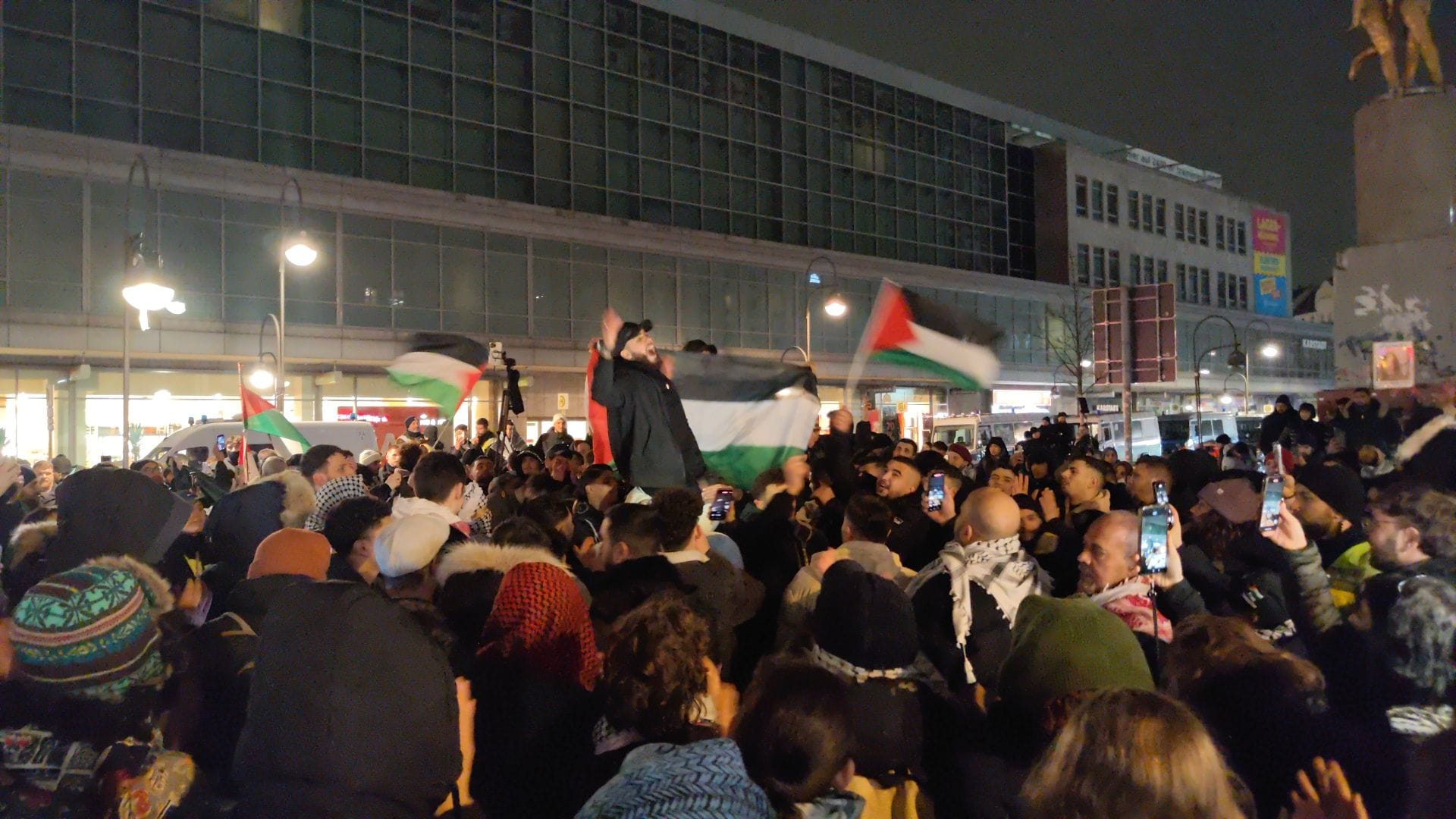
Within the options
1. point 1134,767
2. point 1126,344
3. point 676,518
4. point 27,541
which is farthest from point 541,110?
point 1134,767

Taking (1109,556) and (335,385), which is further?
(335,385)

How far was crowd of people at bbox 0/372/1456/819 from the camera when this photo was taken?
2.68 meters

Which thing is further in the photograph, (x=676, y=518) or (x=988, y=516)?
(x=676, y=518)

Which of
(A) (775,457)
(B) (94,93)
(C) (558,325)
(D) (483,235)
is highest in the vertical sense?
(B) (94,93)

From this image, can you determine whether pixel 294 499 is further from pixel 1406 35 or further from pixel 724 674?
pixel 1406 35

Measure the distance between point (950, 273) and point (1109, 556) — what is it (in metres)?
50.8

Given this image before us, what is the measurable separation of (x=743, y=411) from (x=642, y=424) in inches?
33.7

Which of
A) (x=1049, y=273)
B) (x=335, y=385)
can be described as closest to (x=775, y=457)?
(x=335, y=385)

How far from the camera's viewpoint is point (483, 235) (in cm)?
3831

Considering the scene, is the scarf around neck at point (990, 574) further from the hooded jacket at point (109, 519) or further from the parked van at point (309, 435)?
the parked van at point (309, 435)

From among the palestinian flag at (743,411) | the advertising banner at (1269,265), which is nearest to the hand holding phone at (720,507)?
the palestinian flag at (743,411)

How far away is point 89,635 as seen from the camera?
3203mm

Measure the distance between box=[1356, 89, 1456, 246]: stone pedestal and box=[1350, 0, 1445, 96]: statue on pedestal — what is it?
11.3 inches

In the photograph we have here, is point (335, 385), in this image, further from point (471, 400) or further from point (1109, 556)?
point (1109, 556)
